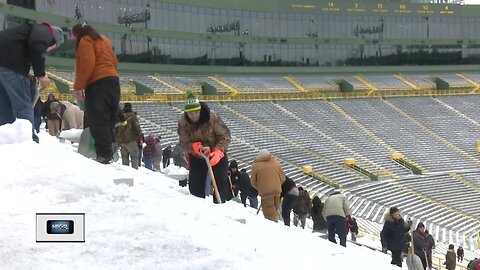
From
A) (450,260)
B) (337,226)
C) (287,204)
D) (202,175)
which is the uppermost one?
(202,175)

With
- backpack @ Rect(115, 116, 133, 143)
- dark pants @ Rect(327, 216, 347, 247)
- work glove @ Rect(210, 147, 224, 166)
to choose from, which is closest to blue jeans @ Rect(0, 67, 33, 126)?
work glove @ Rect(210, 147, 224, 166)

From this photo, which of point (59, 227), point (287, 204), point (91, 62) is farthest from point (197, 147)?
point (287, 204)

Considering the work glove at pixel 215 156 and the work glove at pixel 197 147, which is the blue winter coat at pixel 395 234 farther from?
the work glove at pixel 197 147

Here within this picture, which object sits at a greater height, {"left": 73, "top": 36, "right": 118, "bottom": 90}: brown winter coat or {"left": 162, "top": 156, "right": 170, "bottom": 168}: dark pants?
{"left": 73, "top": 36, "right": 118, "bottom": 90}: brown winter coat

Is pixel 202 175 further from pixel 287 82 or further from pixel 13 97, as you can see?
pixel 287 82

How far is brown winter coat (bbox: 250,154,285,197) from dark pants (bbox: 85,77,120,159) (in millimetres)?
2385

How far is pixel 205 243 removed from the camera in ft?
13.9

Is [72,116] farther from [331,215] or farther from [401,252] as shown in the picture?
[401,252]

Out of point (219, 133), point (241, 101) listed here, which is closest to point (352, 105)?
point (241, 101)

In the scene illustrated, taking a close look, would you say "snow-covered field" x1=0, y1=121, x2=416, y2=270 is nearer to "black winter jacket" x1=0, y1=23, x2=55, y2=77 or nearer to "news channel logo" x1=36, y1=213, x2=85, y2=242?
"news channel logo" x1=36, y1=213, x2=85, y2=242

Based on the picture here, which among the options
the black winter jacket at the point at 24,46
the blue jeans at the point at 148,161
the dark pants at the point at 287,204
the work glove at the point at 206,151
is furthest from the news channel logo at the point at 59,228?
the blue jeans at the point at 148,161

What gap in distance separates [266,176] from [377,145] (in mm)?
30011

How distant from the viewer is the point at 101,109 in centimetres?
670

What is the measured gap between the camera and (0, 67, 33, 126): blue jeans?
6.30m
